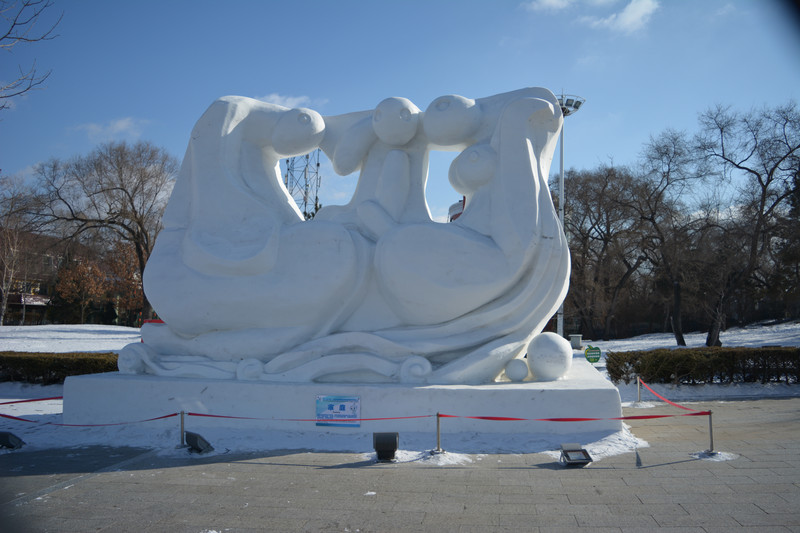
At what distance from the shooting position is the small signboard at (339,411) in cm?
620

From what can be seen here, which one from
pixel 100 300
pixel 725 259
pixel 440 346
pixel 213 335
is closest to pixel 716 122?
pixel 725 259

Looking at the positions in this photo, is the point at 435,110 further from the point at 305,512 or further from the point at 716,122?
the point at 716,122

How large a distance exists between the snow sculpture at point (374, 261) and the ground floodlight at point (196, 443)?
3.77 ft

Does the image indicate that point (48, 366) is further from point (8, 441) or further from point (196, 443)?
point (196, 443)

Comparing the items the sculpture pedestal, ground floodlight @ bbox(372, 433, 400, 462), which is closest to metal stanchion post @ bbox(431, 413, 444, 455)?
the sculpture pedestal

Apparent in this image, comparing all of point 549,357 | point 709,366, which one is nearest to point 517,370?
point 549,357

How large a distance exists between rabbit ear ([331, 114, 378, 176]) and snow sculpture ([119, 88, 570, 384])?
0.02m

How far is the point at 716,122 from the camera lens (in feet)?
63.9

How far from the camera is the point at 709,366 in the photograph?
1076cm

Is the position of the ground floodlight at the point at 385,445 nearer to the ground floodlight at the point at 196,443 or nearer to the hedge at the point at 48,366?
the ground floodlight at the point at 196,443

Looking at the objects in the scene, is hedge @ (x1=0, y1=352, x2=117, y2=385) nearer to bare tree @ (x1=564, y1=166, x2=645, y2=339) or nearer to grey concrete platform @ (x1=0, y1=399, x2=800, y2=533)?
grey concrete platform @ (x1=0, y1=399, x2=800, y2=533)

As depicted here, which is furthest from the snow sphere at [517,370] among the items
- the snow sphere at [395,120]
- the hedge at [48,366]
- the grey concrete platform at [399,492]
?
the hedge at [48,366]

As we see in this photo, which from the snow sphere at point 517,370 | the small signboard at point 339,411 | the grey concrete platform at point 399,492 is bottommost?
the grey concrete platform at point 399,492

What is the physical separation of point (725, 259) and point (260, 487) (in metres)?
21.5
